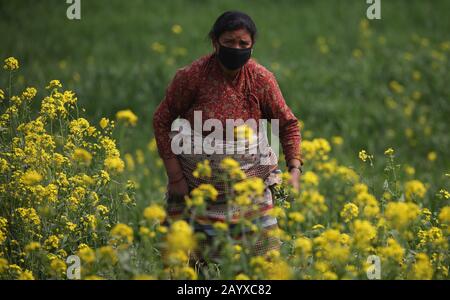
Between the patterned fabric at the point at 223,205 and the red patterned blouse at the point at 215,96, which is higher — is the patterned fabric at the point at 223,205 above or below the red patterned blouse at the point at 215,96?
below

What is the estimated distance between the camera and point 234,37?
3.14m

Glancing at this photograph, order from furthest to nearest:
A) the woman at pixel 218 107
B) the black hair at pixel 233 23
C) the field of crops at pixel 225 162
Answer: the woman at pixel 218 107
the black hair at pixel 233 23
the field of crops at pixel 225 162

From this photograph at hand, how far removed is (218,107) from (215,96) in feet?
0.19

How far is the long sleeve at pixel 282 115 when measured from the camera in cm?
336

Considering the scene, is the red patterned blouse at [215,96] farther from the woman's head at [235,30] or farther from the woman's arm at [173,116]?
the woman's head at [235,30]

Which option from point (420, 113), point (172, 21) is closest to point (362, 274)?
point (420, 113)

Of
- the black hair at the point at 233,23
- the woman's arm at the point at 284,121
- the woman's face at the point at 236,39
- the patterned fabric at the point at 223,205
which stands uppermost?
the black hair at the point at 233,23

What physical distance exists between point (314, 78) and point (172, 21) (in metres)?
3.51

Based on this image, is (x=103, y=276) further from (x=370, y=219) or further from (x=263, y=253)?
(x=370, y=219)

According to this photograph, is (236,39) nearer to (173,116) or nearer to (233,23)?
(233,23)

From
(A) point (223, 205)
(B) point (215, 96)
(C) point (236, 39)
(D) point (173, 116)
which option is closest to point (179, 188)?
(A) point (223, 205)

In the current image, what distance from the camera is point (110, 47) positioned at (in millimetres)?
9945

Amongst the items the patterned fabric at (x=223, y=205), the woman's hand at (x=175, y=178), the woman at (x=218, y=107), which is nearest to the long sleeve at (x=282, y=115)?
the woman at (x=218, y=107)

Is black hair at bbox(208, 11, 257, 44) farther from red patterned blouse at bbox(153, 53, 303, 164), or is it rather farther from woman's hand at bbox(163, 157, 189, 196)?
woman's hand at bbox(163, 157, 189, 196)
